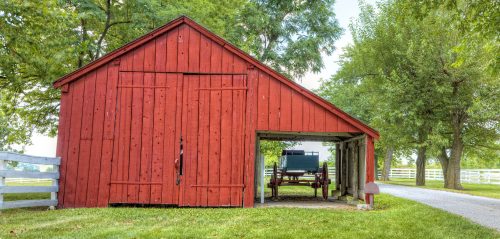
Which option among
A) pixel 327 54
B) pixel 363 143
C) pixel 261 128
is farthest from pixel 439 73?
pixel 261 128

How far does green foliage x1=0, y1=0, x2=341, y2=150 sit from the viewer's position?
40.8ft

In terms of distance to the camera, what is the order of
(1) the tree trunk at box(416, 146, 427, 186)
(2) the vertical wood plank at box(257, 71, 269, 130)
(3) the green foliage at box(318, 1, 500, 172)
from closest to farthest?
(2) the vertical wood plank at box(257, 71, 269, 130)
(3) the green foliage at box(318, 1, 500, 172)
(1) the tree trunk at box(416, 146, 427, 186)

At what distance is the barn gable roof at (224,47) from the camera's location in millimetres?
12070

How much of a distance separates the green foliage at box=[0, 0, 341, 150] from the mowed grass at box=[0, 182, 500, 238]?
5.03 metres

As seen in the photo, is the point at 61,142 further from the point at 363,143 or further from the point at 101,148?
the point at 363,143

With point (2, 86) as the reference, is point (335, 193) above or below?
below

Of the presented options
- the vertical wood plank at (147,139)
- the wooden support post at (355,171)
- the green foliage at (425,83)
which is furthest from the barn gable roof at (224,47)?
the green foliage at (425,83)

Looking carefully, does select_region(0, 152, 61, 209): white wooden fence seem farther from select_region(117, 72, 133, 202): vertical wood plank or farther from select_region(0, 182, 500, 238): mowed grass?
select_region(117, 72, 133, 202): vertical wood plank

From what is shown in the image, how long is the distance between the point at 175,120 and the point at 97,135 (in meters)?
2.08

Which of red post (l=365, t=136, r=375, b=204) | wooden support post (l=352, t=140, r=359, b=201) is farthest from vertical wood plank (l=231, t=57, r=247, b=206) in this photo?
wooden support post (l=352, t=140, r=359, b=201)

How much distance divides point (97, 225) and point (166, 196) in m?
3.62

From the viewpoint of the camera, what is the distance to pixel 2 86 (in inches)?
648

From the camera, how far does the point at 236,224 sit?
8539 mm

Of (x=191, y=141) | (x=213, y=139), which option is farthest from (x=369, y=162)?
(x=191, y=141)
